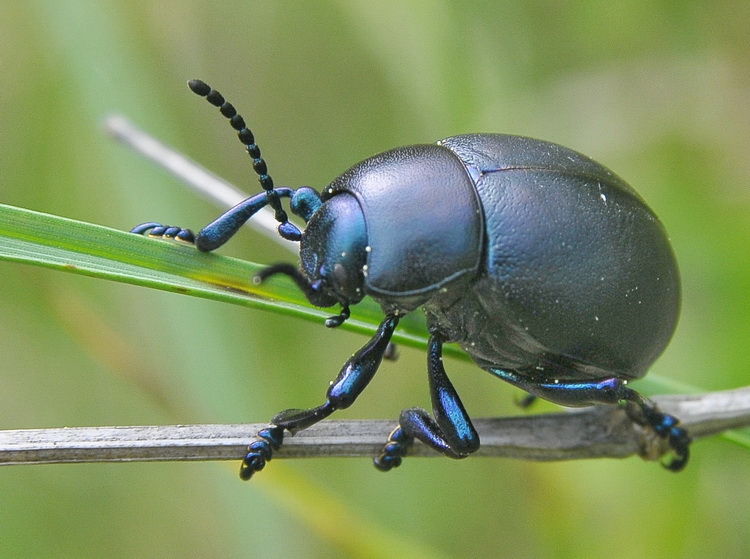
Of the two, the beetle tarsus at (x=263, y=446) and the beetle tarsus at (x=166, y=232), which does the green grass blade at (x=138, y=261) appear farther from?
the beetle tarsus at (x=263, y=446)

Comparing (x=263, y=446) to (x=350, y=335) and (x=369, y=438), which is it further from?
(x=350, y=335)

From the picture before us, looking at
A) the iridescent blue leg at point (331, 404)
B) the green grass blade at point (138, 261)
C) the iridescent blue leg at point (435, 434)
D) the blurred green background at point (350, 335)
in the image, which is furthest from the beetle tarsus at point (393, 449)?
the blurred green background at point (350, 335)

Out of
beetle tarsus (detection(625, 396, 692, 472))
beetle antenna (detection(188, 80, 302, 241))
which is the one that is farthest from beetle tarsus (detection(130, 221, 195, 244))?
beetle tarsus (detection(625, 396, 692, 472))

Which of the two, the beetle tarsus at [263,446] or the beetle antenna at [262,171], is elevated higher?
the beetle antenna at [262,171]

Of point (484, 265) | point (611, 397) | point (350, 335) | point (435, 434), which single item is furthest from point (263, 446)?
point (350, 335)

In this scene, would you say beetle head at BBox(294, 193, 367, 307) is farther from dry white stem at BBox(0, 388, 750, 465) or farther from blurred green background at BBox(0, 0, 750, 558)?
blurred green background at BBox(0, 0, 750, 558)

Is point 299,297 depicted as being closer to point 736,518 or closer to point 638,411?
point 638,411

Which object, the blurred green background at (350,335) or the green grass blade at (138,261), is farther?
the blurred green background at (350,335)
